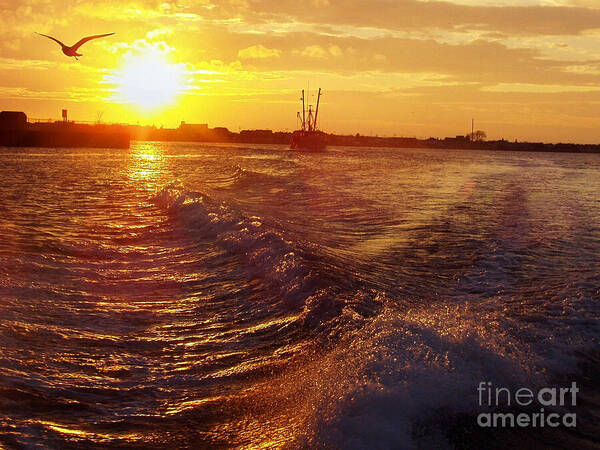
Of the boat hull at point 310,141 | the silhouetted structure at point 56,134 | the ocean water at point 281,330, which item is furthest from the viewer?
the boat hull at point 310,141

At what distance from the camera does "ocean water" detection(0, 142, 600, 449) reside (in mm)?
4609

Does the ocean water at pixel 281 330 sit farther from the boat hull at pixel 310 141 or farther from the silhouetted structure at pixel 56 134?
the boat hull at pixel 310 141

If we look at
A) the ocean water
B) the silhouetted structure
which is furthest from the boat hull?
the ocean water

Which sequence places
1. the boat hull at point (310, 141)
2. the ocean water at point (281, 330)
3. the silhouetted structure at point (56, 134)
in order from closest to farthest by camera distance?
the ocean water at point (281, 330) < the silhouetted structure at point (56, 134) < the boat hull at point (310, 141)

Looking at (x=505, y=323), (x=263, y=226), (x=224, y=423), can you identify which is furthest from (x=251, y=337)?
(x=263, y=226)

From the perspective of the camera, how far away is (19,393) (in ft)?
16.5

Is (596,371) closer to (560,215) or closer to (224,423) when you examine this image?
(224,423)

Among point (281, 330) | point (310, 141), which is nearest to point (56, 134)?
point (310, 141)

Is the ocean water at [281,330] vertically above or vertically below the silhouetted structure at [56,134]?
below

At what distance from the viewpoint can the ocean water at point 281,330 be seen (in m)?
4.61

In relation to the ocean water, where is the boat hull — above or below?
above

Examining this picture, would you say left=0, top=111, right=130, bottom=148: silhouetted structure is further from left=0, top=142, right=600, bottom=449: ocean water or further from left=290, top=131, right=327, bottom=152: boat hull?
left=0, top=142, right=600, bottom=449: ocean water

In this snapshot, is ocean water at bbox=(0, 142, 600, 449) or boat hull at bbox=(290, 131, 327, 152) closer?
ocean water at bbox=(0, 142, 600, 449)

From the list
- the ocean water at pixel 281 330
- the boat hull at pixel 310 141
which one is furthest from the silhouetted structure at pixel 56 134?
the ocean water at pixel 281 330
